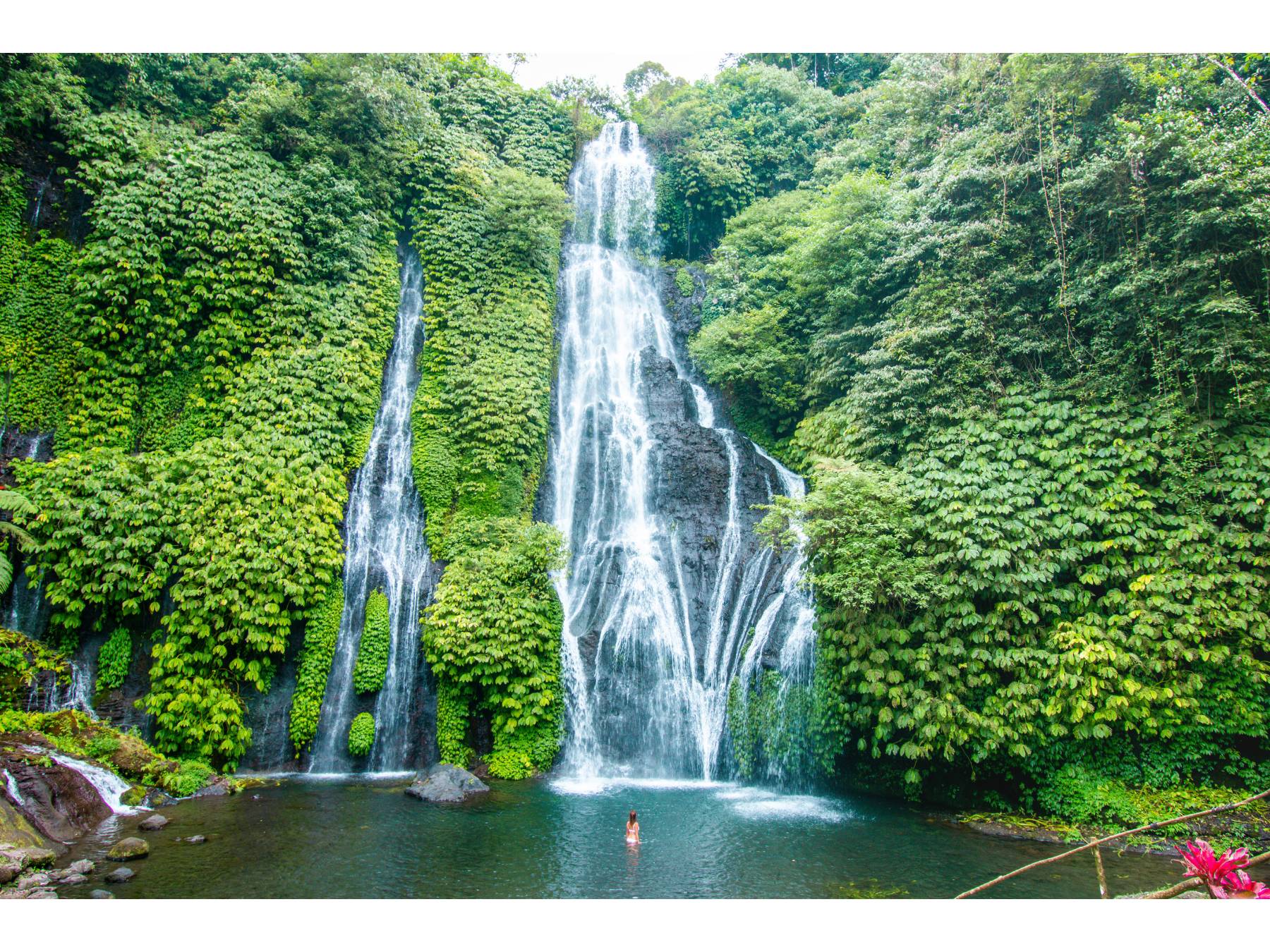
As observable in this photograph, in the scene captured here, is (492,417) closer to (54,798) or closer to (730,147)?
(54,798)

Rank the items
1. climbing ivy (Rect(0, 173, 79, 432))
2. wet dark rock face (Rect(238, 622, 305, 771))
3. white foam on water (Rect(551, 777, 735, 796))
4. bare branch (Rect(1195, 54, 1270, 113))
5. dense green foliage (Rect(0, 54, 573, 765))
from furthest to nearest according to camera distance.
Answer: climbing ivy (Rect(0, 173, 79, 432)) → wet dark rock face (Rect(238, 622, 305, 771)) → dense green foliage (Rect(0, 54, 573, 765)) → white foam on water (Rect(551, 777, 735, 796)) → bare branch (Rect(1195, 54, 1270, 113))

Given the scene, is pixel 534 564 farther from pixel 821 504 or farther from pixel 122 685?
pixel 122 685

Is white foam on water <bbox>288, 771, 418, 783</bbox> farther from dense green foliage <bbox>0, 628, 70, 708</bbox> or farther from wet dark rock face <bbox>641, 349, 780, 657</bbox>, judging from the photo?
wet dark rock face <bbox>641, 349, 780, 657</bbox>

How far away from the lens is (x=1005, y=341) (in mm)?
11031

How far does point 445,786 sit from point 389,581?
13.2 feet

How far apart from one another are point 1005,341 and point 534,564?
8751mm

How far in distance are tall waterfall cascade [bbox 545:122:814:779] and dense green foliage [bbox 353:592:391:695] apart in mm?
3132

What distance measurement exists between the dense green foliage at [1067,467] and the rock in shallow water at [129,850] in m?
8.68

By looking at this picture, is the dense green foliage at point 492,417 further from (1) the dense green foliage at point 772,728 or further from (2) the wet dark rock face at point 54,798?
(2) the wet dark rock face at point 54,798

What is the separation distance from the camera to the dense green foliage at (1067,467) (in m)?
8.95

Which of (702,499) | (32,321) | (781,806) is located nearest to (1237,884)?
(781,806)

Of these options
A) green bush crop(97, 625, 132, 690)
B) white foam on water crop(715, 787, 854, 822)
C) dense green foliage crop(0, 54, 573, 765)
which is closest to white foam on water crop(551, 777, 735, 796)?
white foam on water crop(715, 787, 854, 822)

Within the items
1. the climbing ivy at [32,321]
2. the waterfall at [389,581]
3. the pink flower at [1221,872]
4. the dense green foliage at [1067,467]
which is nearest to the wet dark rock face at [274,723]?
the waterfall at [389,581]

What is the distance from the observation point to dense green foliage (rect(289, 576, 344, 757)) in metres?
11.0
